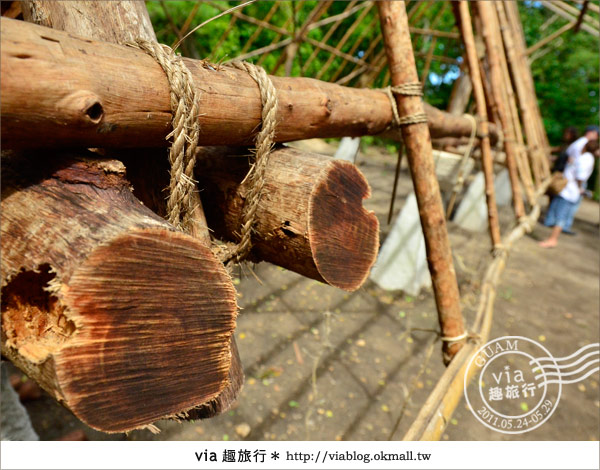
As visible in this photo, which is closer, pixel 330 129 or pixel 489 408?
pixel 330 129

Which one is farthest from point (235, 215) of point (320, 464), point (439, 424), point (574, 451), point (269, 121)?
point (574, 451)

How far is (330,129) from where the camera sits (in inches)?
43.3

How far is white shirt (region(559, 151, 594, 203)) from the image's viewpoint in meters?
5.47

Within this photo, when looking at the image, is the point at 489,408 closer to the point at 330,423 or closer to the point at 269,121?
the point at 330,423

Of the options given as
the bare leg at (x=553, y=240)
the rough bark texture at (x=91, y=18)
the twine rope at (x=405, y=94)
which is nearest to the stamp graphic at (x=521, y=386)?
the twine rope at (x=405, y=94)

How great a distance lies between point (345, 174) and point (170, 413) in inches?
22.0

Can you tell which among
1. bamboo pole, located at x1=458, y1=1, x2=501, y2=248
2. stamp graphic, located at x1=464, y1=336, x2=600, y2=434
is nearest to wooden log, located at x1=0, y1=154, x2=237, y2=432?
bamboo pole, located at x1=458, y1=1, x2=501, y2=248

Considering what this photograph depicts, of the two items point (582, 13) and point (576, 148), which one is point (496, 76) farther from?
point (576, 148)

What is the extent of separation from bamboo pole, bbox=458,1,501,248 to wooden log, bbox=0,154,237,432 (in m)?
2.06

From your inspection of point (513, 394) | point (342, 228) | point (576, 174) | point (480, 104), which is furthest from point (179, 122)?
point (576, 174)

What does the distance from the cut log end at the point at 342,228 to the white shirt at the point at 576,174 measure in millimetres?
5794

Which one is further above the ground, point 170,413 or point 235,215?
point 235,215

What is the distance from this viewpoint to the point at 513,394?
119 inches

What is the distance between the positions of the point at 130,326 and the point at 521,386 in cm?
343
